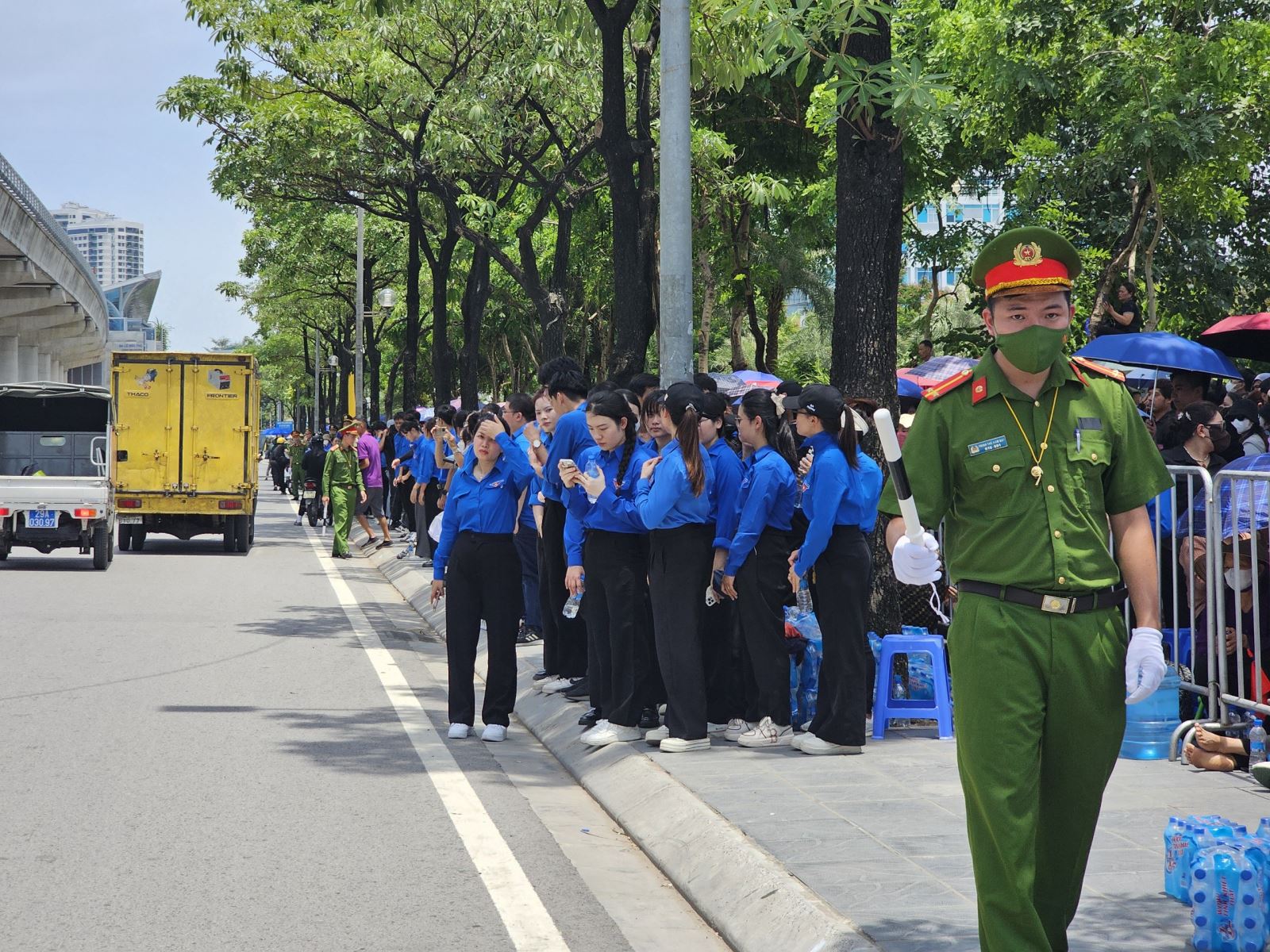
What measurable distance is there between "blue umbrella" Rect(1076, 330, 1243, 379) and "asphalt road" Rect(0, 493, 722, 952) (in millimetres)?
6486

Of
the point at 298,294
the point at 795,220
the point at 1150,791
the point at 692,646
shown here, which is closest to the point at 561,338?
the point at 795,220

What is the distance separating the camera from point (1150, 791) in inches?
263

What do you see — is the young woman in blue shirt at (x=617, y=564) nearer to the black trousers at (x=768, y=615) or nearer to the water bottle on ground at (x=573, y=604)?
the water bottle on ground at (x=573, y=604)

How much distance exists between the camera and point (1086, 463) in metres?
4.04

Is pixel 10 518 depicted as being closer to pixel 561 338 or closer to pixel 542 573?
pixel 561 338

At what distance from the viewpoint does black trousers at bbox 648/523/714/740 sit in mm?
7750

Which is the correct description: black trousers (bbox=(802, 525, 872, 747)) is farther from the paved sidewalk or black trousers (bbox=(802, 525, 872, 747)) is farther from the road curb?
the road curb

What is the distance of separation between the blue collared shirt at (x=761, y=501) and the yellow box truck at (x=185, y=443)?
52.4 feet

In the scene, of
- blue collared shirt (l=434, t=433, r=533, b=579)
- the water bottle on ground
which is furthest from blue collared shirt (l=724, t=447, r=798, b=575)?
blue collared shirt (l=434, t=433, r=533, b=579)

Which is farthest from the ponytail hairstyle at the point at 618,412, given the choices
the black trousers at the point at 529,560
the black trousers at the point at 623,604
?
the black trousers at the point at 529,560

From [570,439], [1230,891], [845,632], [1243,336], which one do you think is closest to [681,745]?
[845,632]

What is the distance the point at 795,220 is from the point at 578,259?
8.02 meters

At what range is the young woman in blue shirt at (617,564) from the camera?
809cm

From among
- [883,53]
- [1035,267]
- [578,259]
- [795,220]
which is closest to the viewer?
[1035,267]
